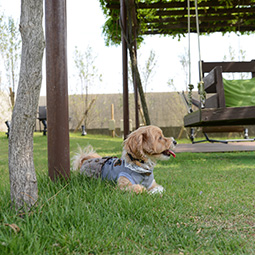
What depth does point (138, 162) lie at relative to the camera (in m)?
2.72

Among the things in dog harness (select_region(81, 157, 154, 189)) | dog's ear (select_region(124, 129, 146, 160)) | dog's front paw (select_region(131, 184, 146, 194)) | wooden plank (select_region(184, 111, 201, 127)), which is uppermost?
wooden plank (select_region(184, 111, 201, 127))

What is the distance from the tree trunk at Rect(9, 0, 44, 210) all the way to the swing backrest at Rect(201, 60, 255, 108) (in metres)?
3.38

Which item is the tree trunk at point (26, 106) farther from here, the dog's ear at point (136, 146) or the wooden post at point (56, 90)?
the dog's ear at point (136, 146)

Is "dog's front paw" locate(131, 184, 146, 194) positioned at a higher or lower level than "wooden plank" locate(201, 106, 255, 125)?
lower

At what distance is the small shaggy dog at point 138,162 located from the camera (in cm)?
269

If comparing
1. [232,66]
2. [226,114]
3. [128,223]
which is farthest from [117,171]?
[232,66]

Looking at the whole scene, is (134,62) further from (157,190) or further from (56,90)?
(157,190)

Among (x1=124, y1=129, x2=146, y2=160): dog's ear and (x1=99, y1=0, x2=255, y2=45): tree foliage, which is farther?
(x1=99, y1=0, x2=255, y2=45): tree foliage

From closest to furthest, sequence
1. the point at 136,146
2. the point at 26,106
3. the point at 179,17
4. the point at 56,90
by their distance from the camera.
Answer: the point at 26,106
the point at 56,90
the point at 136,146
the point at 179,17

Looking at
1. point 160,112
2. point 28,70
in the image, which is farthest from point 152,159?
point 160,112

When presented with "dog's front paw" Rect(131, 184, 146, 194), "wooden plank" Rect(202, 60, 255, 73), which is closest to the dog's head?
"dog's front paw" Rect(131, 184, 146, 194)

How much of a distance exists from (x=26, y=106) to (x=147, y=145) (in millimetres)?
1319

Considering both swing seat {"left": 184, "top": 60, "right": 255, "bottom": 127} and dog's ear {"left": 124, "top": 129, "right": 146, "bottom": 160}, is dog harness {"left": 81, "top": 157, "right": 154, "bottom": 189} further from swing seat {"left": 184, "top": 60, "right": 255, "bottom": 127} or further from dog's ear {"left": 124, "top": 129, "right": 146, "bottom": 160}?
swing seat {"left": 184, "top": 60, "right": 255, "bottom": 127}

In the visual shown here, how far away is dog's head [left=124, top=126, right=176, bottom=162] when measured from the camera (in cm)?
271
